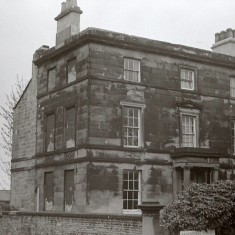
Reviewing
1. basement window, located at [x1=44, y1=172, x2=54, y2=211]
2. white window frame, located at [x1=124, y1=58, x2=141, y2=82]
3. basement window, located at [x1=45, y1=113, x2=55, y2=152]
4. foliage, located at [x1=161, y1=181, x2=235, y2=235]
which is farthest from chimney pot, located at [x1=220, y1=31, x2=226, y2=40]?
foliage, located at [x1=161, y1=181, x2=235, y2=235]

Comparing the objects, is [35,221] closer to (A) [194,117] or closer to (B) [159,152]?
(B) [159,152]

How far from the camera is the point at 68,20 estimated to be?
94.2 feet

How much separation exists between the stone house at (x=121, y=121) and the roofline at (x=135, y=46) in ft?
0.18

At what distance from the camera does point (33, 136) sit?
30.6 metres

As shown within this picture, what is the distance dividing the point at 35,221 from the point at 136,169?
5.76 metres

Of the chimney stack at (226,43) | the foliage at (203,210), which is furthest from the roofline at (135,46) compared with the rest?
the foliage at (203,210)

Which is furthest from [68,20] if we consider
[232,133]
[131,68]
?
[232,133]

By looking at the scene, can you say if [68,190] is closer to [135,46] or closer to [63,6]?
[135,46]

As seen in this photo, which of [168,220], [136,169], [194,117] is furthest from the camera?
[194,117]

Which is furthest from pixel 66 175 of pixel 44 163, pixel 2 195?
pixel 2 195

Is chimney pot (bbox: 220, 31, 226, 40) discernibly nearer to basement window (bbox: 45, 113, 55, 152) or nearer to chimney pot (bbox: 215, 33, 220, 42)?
chimney pot (bbox: 215, 33, 220, 42)

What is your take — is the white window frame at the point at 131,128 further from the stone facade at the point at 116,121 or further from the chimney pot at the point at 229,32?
the chimney pot at the point at 229,32

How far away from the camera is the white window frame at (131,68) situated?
2677cm

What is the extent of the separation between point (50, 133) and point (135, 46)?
6.94 m
